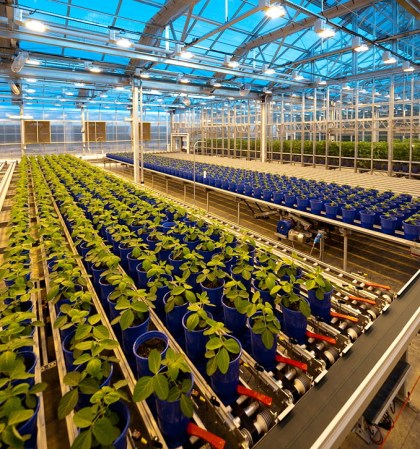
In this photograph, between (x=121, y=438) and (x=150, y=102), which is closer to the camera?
(x=121, y=438)

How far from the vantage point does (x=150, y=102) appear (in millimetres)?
19766

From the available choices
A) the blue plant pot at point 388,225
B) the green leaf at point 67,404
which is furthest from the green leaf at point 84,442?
the blue plant pot at point 388,225

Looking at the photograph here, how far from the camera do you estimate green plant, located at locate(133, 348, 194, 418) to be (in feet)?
3.59

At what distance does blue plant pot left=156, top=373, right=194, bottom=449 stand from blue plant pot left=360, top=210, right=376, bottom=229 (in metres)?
3.83

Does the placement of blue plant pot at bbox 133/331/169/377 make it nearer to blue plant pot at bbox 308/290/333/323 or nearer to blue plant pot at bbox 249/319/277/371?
blue plant pot at bbox 249/319/277/371

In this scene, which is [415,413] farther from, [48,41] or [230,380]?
[48,41]

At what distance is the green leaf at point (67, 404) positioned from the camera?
3.44ft

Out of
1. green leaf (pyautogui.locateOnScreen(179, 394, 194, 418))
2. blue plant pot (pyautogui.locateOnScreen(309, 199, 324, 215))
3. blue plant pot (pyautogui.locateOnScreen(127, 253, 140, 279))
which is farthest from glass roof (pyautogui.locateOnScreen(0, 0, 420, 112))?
green leaf (pyautogui.locateOnScreen(179, 394, 194, 418))

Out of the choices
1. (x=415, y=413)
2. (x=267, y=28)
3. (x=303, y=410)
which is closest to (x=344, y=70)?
(x=267, y=28)

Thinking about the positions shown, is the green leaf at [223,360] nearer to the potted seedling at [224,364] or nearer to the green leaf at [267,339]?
the potted seedling at [224,364]

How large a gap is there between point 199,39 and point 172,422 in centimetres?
766

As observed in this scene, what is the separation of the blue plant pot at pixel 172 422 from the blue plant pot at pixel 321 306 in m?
1.05

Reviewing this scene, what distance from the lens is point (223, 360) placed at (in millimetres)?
1274

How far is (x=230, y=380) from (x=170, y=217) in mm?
3041
